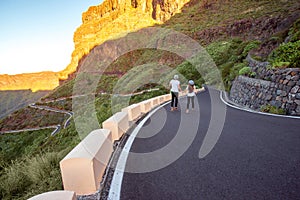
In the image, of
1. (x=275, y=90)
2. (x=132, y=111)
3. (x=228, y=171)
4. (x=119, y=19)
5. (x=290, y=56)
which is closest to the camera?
(x=228, y=171)

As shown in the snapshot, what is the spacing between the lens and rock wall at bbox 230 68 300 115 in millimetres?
7551

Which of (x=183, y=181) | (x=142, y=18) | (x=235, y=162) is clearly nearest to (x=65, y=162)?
(x=183, y=181)

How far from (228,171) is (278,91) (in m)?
6.52

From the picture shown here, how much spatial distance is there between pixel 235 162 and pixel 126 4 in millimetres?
146918

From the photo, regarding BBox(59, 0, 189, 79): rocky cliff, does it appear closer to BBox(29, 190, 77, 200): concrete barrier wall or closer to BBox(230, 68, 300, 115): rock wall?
BBox(230, 68, 300, 115): rock wall

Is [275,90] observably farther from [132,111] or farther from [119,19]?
[119,19]

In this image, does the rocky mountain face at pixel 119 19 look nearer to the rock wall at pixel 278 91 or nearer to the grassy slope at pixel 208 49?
the grassy slope at pixel 208 49

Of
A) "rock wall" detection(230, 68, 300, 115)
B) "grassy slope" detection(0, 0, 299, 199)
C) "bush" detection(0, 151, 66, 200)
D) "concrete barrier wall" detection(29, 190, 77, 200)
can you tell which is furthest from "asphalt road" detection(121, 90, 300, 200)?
"grassy slope" detection(0, 0, 299, 199)

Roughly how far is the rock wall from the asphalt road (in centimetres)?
256

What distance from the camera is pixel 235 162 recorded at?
144 inches

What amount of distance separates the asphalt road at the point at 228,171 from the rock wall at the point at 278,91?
2564 millimetres

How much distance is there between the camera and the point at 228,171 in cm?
333

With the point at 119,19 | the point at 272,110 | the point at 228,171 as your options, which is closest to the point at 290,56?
the point at 272,110

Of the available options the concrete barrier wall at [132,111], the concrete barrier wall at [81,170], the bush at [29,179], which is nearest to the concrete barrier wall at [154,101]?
the concrete barrier wall at [132,111]
